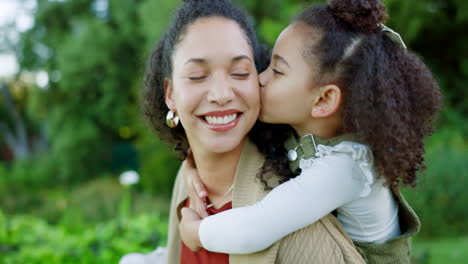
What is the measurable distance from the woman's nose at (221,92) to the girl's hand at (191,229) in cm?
52

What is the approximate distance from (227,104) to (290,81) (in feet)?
0.86

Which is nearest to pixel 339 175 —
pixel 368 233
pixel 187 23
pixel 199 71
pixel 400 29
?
pixel 368 233

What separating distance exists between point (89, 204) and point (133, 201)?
3.30 feet

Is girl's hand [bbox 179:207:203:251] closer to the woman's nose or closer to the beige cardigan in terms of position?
the beige cardigan

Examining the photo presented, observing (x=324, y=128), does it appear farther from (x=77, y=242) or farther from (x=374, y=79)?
(x=77, y=242)

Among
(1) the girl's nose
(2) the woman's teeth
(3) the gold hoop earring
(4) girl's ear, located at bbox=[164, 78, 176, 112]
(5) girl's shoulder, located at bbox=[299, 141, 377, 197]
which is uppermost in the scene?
(4) girl's ear, located at bbox=[164, 78, 176, 112]

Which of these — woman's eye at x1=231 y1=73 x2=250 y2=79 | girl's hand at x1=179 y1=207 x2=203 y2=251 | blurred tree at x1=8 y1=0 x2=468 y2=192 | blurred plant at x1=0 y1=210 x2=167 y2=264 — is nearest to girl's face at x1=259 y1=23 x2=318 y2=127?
woman's eye at x1=231 y1=73 x2=250 y2=79

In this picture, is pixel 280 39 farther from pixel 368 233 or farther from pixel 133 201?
pixel 133 201

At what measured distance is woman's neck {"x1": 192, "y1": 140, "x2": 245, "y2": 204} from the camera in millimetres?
2068

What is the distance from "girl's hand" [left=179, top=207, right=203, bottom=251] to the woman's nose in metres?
0.52

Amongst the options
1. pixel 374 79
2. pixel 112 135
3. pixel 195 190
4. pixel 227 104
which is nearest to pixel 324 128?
pixel 374 79

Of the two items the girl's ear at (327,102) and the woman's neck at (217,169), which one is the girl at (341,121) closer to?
the girl's ear at (327,102)

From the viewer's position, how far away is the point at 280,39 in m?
1.91

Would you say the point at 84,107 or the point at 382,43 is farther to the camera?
the point at 84,107
